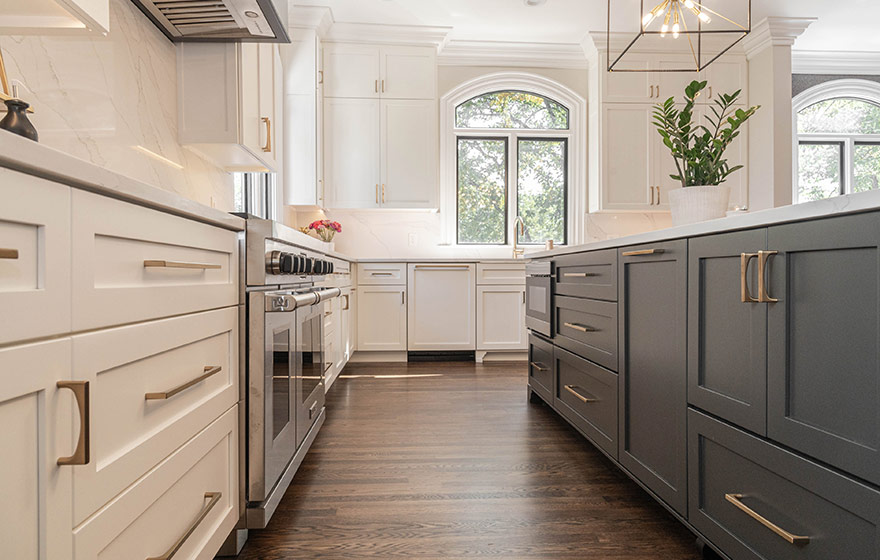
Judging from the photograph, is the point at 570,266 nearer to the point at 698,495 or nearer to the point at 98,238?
the point at 698,495

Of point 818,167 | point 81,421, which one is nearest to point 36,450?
point 81,421

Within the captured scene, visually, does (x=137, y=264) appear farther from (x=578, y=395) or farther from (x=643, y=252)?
(x=578, y=395)

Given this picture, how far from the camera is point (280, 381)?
58.0 inches

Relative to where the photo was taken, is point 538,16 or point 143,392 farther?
point 538,16

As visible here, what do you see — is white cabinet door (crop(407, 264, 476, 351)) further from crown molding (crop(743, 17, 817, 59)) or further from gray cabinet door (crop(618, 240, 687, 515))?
crown molding (crop(743, 17, 817, 59))

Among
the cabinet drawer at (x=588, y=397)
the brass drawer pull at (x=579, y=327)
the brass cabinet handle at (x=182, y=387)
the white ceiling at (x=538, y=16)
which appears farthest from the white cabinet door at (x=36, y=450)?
the white ceiling at (x=538, y=16)

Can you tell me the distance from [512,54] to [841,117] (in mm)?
3478

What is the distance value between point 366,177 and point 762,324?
3.79 meters

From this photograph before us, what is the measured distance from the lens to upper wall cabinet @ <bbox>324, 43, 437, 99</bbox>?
4.39 m

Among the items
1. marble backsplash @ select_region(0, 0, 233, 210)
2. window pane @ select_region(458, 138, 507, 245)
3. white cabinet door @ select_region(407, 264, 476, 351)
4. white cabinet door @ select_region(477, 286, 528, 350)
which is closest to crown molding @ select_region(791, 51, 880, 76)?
window pane @ select_region(458, 138, 507, 245)

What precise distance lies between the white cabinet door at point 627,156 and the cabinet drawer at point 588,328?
2.62m

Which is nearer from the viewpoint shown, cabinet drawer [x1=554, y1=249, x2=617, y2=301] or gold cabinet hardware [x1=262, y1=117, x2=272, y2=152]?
cabinet drawer [x1=554, y1=249, x2=617, y2=301]

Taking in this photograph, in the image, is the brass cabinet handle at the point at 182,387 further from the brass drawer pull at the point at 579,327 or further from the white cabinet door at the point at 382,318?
the white cabinet door at the point at 382,318

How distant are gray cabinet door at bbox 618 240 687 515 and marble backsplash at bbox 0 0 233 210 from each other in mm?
1590
